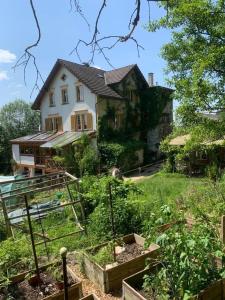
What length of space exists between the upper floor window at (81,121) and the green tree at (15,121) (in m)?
11.5

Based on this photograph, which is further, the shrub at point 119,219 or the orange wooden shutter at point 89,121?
the orange wooden shutter at point 89,121

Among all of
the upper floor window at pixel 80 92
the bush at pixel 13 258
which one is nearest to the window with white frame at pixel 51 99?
the upper floor window at pixel 80 92

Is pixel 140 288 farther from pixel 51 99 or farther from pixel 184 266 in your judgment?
pixel 51 99

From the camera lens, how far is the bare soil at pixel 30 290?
4184 mm

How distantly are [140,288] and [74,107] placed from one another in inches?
865

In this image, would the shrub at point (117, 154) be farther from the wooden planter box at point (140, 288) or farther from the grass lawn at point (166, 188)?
the wooden planter box at point (140, 288)

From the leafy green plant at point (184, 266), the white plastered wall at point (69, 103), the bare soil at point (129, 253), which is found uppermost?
the white plastered wall at point (69, 103)

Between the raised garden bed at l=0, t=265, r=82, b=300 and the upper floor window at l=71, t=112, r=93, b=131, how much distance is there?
19662 millimetres

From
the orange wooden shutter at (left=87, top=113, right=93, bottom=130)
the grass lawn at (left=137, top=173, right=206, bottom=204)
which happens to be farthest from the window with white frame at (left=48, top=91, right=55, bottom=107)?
the grass lawn at (left=137, top=173, right=206, bottom=204)

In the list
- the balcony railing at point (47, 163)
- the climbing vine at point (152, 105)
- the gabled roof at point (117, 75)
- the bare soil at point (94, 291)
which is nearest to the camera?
the bare soil at point (94, 291)

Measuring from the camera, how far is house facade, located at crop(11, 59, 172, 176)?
23.9m

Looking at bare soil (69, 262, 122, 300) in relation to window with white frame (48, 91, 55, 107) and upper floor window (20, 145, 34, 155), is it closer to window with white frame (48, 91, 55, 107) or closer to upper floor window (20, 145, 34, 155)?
upper floor window (20, 145, 34, 155)

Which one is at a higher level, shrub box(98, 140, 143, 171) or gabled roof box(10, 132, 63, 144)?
gabled roof box(10, 132, 63, 144)

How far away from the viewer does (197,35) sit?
42.8ft
